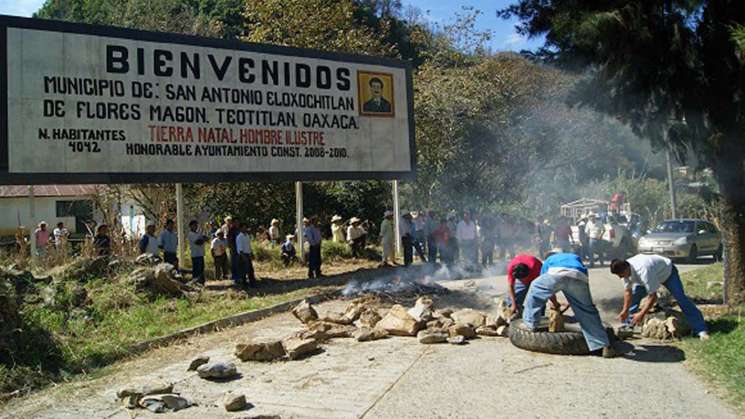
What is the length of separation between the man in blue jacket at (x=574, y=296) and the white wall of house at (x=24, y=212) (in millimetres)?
32959

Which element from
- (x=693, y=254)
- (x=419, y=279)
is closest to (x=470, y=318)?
(x=419, y=279)

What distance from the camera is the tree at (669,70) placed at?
9820 millimetres

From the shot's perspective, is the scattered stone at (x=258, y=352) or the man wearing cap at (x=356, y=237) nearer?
the scattered stone at (x=258, y=352)

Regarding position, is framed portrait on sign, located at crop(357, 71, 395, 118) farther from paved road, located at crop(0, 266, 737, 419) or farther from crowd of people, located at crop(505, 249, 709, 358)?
paved road, located at crop(0, 266, 737, 419)

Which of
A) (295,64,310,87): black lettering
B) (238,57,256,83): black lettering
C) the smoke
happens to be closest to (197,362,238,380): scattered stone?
the smoke

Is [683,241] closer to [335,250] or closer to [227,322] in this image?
[335,250]

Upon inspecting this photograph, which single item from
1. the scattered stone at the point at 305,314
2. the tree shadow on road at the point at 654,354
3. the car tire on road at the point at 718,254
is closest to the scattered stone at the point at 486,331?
the tree shadow on road at the point at 654,354

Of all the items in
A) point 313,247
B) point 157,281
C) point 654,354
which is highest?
point 313,247

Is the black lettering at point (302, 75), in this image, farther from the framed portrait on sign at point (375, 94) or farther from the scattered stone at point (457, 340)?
the scattered stone at point (457, 340)

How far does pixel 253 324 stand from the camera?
1088 centimetres

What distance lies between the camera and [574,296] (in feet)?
25.7

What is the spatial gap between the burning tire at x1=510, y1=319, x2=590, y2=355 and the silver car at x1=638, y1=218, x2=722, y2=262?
45.3 feet

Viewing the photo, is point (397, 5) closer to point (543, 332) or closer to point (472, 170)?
point (472, 170)

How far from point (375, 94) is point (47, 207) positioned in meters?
28.9
